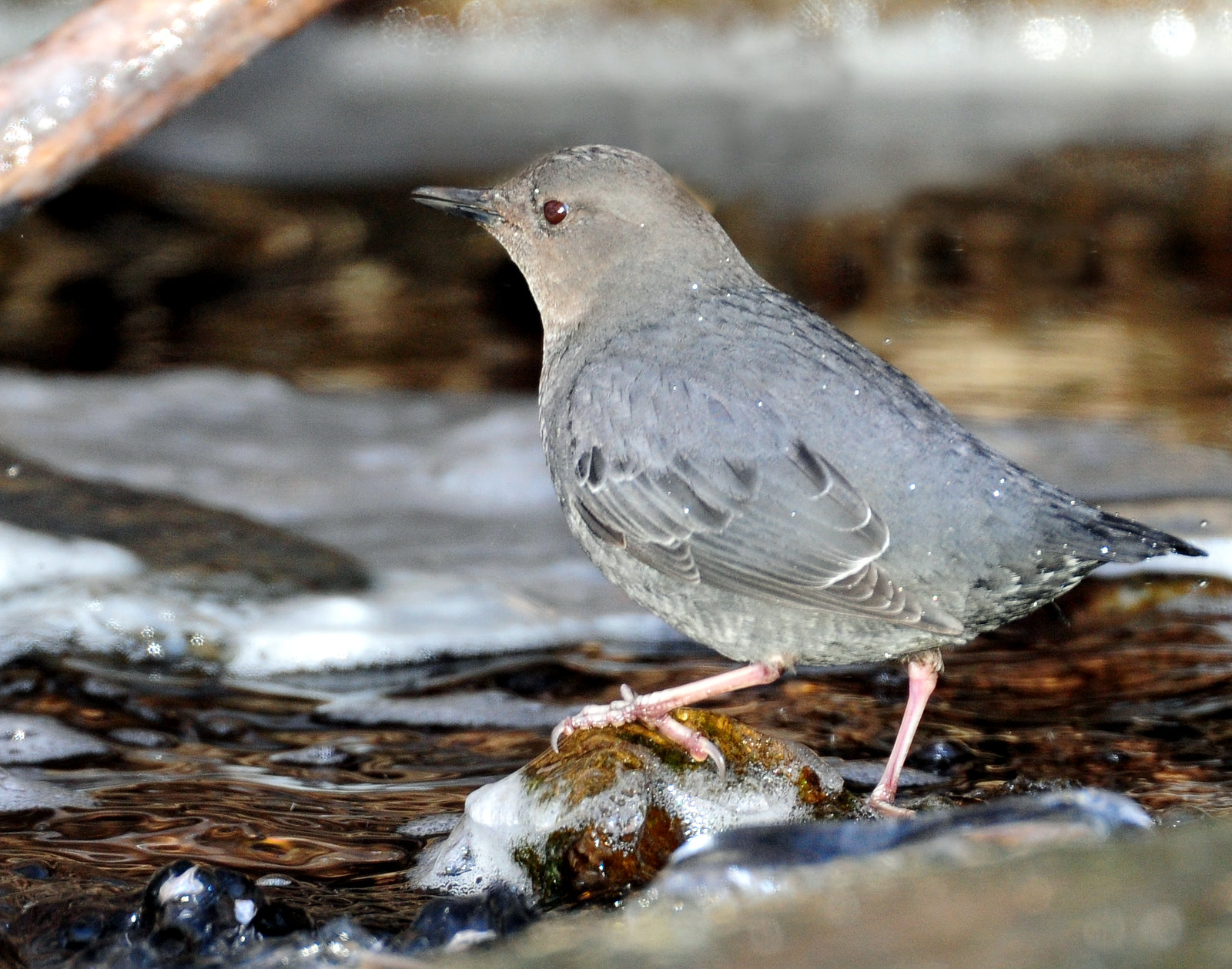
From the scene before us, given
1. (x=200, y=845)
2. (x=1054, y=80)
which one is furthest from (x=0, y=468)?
(x=1054, y=80)

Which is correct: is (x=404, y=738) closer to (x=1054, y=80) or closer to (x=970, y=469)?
(x=970, y=469)

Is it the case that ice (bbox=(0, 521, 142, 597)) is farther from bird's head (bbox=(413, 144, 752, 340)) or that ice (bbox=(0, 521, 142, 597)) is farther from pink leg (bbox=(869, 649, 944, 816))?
pink leg (bbox=(869, 649, 944, 816))

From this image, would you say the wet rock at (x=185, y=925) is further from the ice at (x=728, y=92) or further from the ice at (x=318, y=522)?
the ice at (x=728, y=92)

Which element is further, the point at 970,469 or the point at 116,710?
the point at 116,710

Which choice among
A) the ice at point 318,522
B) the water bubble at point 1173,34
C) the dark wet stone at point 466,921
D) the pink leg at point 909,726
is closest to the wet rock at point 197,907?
the dark wet stone at point 466,921

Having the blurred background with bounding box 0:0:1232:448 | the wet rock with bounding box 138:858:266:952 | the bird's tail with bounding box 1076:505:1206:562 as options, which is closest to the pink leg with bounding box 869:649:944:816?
the bird's tail with bounding box 1076:505:1206:562

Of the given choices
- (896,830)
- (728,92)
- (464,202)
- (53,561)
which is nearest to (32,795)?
(53,561)
